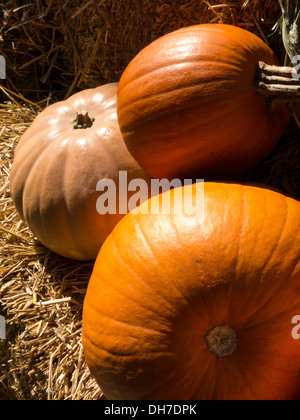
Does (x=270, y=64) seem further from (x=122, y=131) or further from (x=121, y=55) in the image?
(x=121, y=55)

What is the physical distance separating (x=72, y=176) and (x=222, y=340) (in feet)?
3.21

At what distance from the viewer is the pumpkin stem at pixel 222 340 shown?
4.41ft

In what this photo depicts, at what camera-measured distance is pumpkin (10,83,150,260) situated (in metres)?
1.97

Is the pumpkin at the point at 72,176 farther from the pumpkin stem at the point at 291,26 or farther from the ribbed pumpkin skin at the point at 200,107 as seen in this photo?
the pumpkin stem at the point at 291,26

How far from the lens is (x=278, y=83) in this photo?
5.24 feet

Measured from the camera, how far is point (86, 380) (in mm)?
1891

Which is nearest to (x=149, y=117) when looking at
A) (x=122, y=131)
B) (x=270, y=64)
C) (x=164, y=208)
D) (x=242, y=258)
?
(x=122, y=131)

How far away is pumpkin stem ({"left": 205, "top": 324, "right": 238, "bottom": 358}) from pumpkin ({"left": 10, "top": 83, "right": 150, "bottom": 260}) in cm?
77

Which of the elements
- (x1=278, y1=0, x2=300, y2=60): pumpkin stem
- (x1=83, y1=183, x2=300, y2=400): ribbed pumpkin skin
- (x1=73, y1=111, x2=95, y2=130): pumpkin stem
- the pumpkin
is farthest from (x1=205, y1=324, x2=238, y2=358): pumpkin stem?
(x1=73, y1=111, x2=95, y2=130): pumpkin stem

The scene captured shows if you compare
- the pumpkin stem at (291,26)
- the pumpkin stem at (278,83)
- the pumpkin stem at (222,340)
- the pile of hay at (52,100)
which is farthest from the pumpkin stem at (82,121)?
the pumpkin stem at (222,340)

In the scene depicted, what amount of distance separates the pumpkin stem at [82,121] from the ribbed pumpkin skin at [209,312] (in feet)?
2.79

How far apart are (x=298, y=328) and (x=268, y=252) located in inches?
9.4

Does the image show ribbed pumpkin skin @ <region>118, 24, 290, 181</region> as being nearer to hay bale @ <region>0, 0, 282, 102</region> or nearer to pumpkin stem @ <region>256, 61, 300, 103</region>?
pumpkin stem @ <region>256, 61, 300, 103</region>

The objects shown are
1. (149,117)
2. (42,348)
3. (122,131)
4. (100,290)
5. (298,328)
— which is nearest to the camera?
(298,328)
